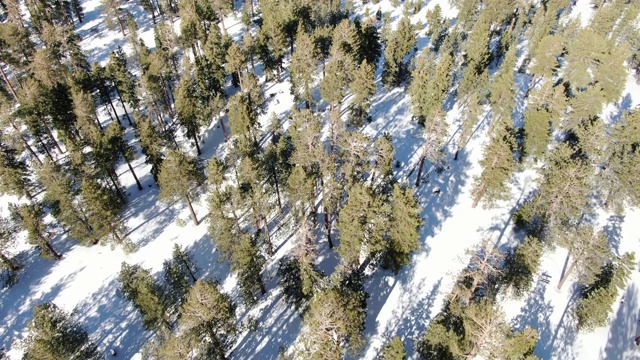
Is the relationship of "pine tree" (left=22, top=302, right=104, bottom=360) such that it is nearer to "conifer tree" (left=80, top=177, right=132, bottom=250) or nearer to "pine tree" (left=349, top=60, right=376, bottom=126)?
"conifer tree" (left=80, top=177, right=132, bottom=250)

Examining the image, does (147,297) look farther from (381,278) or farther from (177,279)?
(381,278)

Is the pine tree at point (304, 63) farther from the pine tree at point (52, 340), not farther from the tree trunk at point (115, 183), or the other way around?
the pine tree at point (52, 340)

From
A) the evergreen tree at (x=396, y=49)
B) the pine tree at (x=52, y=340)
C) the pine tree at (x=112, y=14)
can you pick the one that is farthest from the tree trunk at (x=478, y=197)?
the pine tree at (x=112, y=14)

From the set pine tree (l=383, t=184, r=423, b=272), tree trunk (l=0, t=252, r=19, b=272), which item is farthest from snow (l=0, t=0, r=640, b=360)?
pine tree (l=383, t=184, r=423, b=272)

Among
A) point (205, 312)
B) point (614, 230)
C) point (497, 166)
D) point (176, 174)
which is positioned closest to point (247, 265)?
point (205, 312)

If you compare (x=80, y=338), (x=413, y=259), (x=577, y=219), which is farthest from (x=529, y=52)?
(x=80, y=338)
